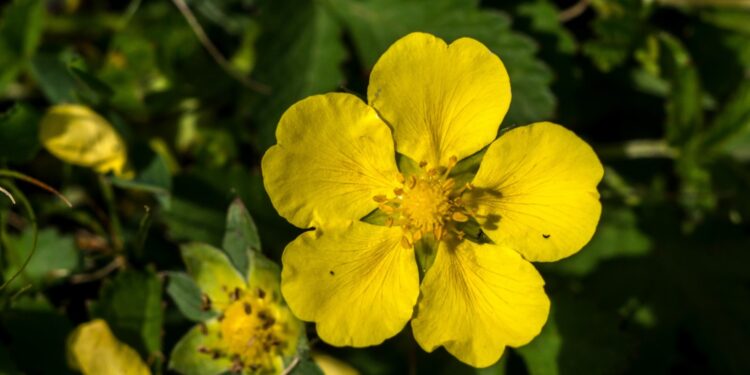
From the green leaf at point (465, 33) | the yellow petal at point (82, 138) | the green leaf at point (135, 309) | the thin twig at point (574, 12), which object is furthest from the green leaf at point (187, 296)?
the thin twig at point (574, 12)

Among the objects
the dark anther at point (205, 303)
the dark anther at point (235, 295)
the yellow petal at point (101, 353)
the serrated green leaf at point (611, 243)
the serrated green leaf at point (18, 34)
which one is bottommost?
the serrated green leaf at point (611, 243)

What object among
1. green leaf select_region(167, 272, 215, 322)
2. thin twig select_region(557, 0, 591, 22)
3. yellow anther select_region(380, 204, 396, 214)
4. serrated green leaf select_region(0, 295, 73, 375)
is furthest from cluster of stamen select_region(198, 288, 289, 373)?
thin twig select_region(557, 0, 591, 22)

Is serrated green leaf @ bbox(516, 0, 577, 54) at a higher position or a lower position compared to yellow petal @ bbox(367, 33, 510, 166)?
lower

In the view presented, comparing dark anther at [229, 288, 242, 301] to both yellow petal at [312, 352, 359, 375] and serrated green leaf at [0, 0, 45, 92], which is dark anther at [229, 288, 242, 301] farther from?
serrated green leaf at [0, 0, 45, 92]

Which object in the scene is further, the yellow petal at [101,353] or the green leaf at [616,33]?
the green leaf at [616,33]

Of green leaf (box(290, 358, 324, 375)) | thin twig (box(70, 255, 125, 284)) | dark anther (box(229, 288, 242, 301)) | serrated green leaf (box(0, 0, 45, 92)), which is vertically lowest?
thin twig (box(70, 255, 125, 284))

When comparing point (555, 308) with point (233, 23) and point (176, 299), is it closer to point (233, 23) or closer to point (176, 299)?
point (176, 299)

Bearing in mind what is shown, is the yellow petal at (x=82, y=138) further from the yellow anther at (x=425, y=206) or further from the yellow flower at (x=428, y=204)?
the yellow anther at (x=425, y=206)
